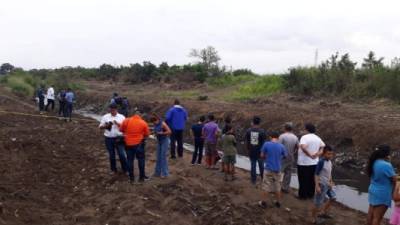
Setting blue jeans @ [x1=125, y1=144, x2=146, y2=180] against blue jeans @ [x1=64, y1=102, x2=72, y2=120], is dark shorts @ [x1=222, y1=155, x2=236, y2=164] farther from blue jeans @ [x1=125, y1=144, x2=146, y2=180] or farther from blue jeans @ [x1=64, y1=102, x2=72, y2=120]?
blue jeans @ [x1=64, y1=102, x2=72, y2=120]

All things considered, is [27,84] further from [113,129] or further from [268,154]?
[268,154]

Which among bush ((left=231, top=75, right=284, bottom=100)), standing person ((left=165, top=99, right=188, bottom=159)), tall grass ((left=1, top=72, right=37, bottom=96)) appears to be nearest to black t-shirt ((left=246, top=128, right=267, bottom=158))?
standing person ((left=165, top=99, right=188, bottom=159))

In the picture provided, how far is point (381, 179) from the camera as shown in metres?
8.33

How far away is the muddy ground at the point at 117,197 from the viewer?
9.63 meters

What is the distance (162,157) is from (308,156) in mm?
3537

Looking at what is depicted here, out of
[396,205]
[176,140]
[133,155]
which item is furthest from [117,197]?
[396,205]

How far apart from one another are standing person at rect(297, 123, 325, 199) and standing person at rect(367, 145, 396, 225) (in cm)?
Result: 233

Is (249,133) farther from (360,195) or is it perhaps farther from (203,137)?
(360,195)

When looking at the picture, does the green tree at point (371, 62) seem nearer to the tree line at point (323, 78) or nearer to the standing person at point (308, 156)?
the tree line at point (323, 78)

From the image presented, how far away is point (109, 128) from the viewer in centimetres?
1198

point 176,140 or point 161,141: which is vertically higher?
point 161,141

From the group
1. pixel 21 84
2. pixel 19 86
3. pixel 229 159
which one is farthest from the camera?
pixel 21 84

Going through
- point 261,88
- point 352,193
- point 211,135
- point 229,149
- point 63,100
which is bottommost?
point 352,193

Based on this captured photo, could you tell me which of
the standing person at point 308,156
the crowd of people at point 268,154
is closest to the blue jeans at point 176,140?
the crowd of people at point 268,154
